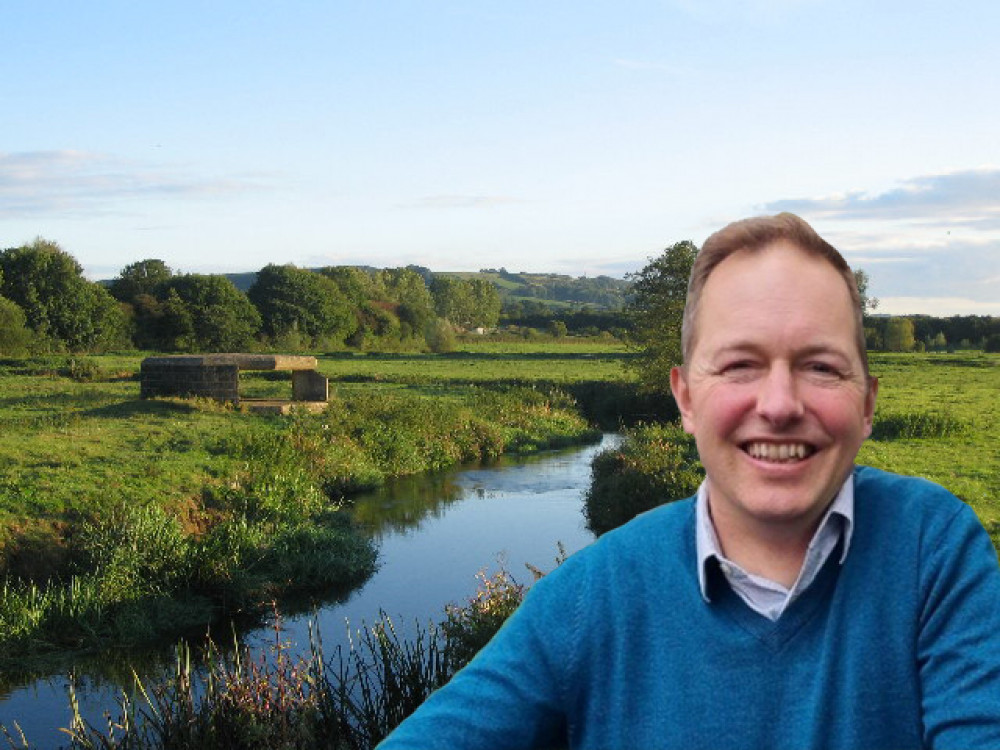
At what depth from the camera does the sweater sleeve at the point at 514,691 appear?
4.49ft

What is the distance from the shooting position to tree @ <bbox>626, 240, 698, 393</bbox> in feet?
87.7

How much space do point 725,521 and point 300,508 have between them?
14388 millimetres

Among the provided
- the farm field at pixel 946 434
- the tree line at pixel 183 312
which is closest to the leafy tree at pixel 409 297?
the tree line at pixel 183 312

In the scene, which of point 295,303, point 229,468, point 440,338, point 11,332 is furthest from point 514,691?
point 295,303

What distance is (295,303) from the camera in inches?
2594

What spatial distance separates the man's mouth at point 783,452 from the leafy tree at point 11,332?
46.5 m

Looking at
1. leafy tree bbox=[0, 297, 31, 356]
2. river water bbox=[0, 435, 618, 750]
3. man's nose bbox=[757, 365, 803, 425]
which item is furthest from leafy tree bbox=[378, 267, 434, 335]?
man's nose bbox=[757, 365, 803, 425]

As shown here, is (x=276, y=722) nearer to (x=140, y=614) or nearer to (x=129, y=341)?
(x=140, y=614)

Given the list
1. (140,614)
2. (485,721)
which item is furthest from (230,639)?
(485,721)

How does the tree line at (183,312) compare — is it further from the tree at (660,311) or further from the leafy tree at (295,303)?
→ the tree at (660,311)

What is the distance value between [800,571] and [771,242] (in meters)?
0.49

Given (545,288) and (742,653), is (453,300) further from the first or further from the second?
(742,653)

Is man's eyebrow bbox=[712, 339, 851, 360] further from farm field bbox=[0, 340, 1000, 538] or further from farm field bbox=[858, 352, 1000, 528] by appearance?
farm field bbox=[0, 340, 1000, 538]

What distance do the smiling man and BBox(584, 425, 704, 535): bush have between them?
1231 centimetres
